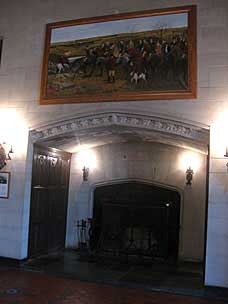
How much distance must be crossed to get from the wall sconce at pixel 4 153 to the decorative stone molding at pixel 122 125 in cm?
48

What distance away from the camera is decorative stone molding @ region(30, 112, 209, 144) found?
5.62 metres

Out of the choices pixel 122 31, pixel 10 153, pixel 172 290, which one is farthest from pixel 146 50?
pixel 172 290

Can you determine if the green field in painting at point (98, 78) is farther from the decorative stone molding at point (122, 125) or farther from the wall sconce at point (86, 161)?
the wall sconce at point (86, 161)

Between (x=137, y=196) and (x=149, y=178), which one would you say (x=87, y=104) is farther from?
(x=137, y=196)

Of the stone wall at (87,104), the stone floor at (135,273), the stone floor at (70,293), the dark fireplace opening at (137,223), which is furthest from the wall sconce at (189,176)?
the stone floor at (70,293)

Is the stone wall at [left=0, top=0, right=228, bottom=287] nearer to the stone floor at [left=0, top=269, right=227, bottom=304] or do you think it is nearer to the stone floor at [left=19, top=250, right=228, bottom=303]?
the stone floor at [left=19, top=250, right=228, bottom=303]

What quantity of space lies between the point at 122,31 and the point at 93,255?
4.36 metres

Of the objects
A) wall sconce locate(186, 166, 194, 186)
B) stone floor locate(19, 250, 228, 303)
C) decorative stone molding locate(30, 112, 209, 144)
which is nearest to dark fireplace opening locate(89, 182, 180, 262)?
wall sconce locate(186, 166, 194, 186)

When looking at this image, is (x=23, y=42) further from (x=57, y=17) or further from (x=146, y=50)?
(x=146, y=50)

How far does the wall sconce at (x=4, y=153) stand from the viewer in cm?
644

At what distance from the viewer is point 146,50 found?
5.89m

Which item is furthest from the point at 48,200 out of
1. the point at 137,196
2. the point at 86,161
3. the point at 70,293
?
the point at 70,293

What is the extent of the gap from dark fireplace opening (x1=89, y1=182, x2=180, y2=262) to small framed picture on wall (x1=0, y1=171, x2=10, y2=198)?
2081 millimetres

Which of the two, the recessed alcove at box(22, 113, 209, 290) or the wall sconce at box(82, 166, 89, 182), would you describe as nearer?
the recessed alcove at box(22, 113, 209, 290)
